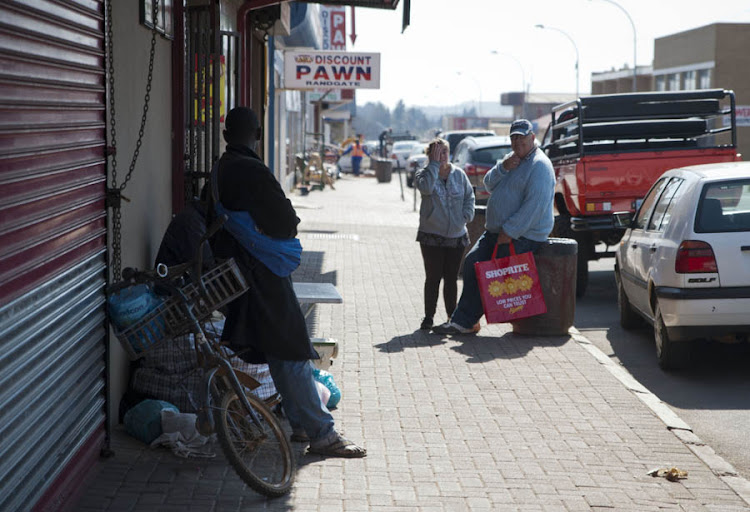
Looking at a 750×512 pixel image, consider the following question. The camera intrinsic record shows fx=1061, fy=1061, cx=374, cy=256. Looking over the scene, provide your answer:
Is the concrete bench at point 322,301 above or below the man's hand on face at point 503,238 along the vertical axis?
below

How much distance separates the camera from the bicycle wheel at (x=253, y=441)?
507 centimetres

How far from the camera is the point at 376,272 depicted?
48.1 feet

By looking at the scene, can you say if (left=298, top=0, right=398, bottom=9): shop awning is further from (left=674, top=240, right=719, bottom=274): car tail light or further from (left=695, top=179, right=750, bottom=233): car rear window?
(left=674, top=240, right=719, bottom=274): car tail light

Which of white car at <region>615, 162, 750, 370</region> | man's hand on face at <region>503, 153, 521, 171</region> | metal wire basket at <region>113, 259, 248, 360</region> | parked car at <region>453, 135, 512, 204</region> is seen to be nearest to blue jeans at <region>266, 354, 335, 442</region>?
metal wire basket at <region>113, 259, 248, 360</region>

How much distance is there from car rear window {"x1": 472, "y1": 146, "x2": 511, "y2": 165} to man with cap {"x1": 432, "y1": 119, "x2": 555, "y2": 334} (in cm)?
1180

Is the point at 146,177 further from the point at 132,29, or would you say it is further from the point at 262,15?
the point at 262,15

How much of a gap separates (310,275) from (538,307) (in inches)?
184

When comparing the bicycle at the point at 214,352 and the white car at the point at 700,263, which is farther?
the white car at the point at 700,263

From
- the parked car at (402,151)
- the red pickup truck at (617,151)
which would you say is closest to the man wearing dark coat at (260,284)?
the red pickup truck at (617,151)

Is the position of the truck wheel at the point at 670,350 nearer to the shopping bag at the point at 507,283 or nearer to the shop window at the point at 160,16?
the shopping bag at the point at 507,283

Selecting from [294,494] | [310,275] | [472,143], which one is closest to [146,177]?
[294,494]

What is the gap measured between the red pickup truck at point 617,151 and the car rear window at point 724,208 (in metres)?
3.80

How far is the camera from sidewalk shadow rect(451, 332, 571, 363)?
9008 mm

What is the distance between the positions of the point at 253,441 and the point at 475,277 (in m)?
4.84
